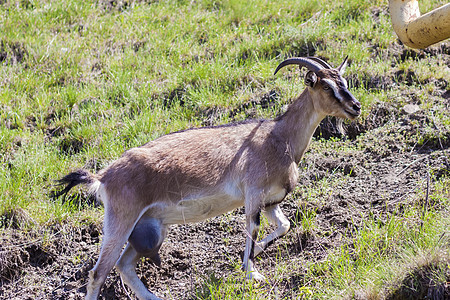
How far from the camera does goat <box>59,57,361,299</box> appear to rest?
5.09m

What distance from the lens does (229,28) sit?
8.96m

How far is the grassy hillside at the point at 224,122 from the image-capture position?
509 centimetres

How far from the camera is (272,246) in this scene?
18.7 ft

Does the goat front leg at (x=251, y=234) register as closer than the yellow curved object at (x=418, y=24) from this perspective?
No

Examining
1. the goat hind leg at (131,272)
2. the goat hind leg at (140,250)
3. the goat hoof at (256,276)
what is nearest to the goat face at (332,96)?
the goat hoof at (256,276)

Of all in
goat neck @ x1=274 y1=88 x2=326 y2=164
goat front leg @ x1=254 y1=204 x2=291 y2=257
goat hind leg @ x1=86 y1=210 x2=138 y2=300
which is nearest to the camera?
goat hind leg @ x1=86 y1=210 x2=138 y2=300

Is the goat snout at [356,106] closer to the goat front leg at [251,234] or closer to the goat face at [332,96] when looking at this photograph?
the goat face at [332,96]

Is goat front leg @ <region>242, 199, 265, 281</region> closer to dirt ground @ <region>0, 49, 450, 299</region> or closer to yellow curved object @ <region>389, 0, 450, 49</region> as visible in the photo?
dirt ground @ <region>0, 49, 450, 299</region>

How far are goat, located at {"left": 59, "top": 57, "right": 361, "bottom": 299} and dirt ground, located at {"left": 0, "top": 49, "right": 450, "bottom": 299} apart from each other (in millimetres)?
326

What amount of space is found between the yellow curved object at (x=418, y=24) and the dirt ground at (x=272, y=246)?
4.68ft

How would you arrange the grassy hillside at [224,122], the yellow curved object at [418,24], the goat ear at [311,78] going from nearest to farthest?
1. the yellow curved object at [418,24]
2. the grassy hillside at [224,122]
3. the goat ear at [311,78]

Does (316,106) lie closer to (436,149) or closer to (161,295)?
(436,149)

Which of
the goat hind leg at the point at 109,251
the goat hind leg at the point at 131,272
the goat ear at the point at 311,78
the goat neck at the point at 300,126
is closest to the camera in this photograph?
the goat hind leg at the point at 109,251

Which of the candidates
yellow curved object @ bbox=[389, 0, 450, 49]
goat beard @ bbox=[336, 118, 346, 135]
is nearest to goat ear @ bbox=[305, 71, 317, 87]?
goat beard @ bbox=[336, 118, 346, 135]
